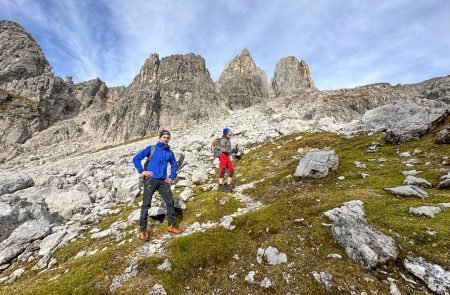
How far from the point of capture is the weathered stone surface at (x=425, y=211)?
770 centimetres

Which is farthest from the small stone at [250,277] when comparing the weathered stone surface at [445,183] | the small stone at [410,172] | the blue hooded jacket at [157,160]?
the small stone at [410,172]

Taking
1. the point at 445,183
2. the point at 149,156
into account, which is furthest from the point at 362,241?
the point at 149,156

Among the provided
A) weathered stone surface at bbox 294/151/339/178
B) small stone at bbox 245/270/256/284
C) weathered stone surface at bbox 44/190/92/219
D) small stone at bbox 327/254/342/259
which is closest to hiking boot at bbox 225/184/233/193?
weathered stone surface at bbox 294/151/339/178

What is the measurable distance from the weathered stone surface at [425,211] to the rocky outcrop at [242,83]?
14173 centimetres

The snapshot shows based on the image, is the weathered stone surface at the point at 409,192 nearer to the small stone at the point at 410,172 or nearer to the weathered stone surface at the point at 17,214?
the small stone at the point at 410,172

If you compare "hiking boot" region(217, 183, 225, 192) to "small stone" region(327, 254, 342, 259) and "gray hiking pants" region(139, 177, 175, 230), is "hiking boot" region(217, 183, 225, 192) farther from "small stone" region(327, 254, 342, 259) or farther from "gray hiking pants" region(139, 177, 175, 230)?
"small stone" region(327, 254, 342, 259)

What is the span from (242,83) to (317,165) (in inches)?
6018

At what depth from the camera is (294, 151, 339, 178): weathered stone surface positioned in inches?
578

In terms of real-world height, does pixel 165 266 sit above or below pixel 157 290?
above

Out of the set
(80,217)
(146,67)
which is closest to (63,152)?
(146,67)

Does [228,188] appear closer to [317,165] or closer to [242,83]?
[317,165]

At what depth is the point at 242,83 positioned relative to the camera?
16125cm

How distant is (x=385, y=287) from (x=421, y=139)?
1959cm

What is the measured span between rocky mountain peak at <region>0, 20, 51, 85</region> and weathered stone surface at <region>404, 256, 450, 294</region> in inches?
6946
